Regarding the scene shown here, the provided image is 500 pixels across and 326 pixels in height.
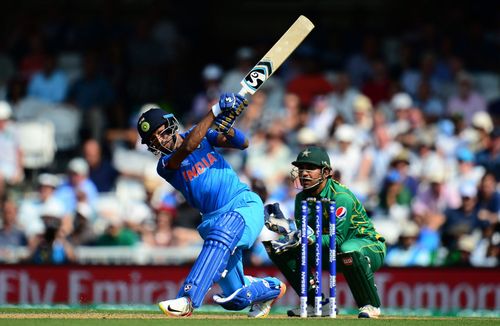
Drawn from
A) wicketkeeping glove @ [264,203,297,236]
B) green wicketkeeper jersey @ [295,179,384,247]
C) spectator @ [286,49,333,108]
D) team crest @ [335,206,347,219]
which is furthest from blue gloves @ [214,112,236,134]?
spectator @ [286,49,333,108]

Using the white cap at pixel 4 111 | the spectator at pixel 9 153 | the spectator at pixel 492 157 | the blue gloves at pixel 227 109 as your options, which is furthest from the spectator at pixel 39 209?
the blue gloves at pixel 227 109

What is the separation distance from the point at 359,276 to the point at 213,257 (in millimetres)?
1232

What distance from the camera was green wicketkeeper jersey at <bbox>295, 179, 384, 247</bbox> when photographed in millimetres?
10055

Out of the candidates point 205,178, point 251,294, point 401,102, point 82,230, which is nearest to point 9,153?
point 82,230

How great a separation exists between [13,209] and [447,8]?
7404 millimetres

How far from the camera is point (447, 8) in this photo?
19.1 metres

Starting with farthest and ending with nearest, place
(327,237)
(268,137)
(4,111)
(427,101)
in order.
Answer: (427,101)
(4,111)
(268,137)
(327,237)

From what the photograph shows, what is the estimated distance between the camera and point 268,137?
1606 cm

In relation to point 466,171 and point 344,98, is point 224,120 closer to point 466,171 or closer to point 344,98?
point 466,171

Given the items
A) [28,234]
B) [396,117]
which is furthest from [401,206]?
[28,234]

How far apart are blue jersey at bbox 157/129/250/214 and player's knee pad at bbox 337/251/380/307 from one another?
38.6 inches

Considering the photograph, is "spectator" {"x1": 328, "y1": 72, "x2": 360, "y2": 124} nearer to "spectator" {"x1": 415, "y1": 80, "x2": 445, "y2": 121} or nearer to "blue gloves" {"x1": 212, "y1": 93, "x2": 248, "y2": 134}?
"spectator" {"x1": 415, "y1": 80, "x2": 445, "y2": 121}

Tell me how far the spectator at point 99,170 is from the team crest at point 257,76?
21.7ft

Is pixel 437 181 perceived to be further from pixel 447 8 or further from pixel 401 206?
pixel 447 8
